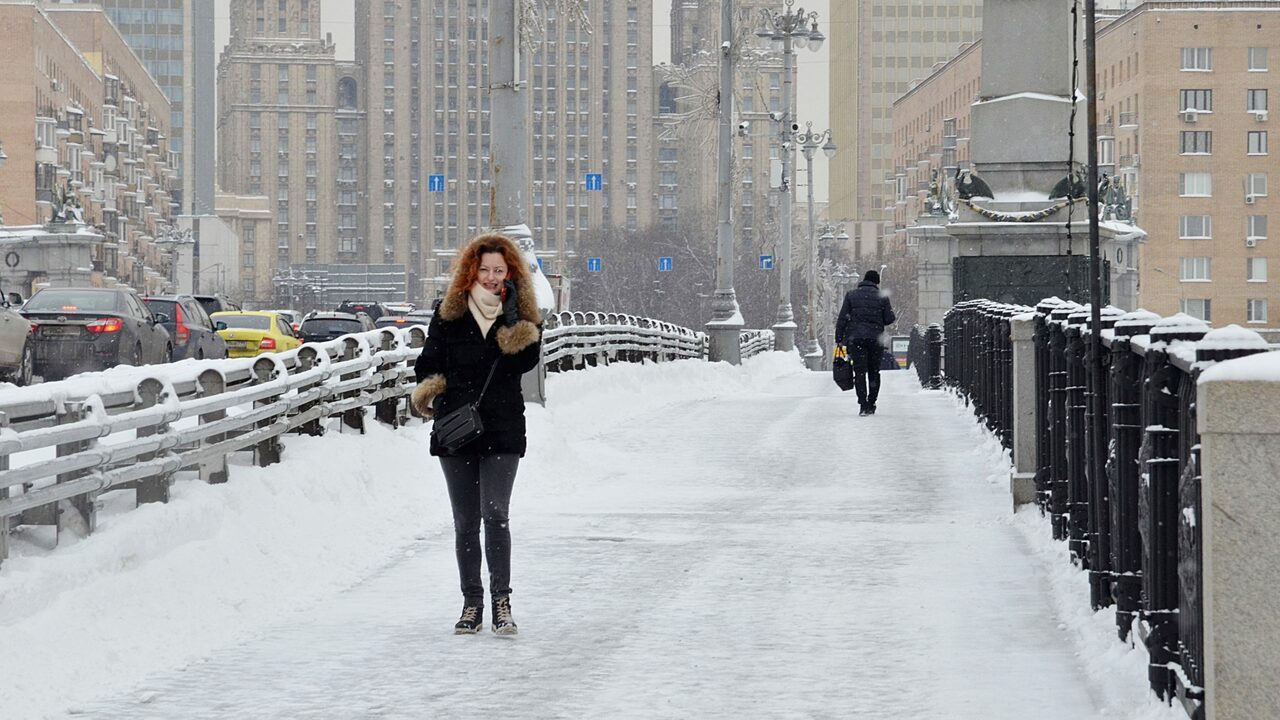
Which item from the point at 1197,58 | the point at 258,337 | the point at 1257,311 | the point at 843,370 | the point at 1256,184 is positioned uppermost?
the point at 1197,58

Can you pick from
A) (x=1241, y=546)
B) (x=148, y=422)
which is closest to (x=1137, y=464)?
(x=1241, y=546)

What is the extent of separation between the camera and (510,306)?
8664 millimetres

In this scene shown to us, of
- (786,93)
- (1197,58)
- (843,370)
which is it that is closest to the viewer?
(843,370)

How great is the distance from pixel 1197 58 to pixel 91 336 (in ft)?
331

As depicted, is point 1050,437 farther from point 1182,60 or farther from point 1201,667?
point 1182,60

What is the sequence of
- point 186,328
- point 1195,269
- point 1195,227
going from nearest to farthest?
1. point 186,328
2. point 1195,269
3. point 1195,227

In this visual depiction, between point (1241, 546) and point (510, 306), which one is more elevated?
point (510, 306)

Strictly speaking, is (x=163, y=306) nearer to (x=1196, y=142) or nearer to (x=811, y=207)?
(x=811, y=207)

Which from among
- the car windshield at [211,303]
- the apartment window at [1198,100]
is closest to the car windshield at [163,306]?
the car windshield at [211,303]

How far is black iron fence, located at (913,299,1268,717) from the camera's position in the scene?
18.9 feet

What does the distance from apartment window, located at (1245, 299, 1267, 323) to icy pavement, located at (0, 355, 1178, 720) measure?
108 metres

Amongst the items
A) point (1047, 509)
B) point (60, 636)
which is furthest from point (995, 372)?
point (60, 636)

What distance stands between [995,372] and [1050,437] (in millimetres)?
5663

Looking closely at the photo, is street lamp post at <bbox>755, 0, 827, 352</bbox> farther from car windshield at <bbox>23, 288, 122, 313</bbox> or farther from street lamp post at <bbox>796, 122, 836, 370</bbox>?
car windshield at <bbox>23, 288, 122, 313</bbox>
